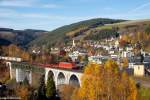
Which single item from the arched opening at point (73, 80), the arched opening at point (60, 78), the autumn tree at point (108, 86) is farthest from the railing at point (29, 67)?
the autumn tree at point (108, 86)

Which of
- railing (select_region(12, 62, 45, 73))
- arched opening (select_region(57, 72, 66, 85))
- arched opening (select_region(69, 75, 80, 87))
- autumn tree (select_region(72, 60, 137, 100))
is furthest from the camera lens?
railing (select_region(12, 62, 45, 73))

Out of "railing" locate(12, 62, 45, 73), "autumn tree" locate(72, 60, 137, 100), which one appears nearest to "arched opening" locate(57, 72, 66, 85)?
"railing" locate(12, 62, 45, 73)

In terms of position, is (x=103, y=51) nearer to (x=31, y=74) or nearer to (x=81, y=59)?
(x=81, y=59)

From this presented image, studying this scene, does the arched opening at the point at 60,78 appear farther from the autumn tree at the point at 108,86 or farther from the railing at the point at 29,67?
the autumn tree at the point at 108,86

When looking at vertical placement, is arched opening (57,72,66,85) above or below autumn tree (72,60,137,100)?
below

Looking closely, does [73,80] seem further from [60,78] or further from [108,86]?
[108,86]

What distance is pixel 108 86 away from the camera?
Answer: 108 feet

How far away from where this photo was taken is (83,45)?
418 feet

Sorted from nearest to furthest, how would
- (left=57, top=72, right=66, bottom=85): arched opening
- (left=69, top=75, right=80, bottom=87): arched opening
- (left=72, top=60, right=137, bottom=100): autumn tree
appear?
1. (left=72, top=60, right=137, bottom=100): autumn tree
2. (left=69, top=75, right=80, bottom=87): arched opening
3. (left=57, top=72, right=66, bottom=85): arched opening

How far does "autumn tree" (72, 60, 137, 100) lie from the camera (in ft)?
105

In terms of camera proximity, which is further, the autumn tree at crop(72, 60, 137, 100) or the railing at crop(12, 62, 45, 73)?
the railing at crop(12, 62, 45, 73)

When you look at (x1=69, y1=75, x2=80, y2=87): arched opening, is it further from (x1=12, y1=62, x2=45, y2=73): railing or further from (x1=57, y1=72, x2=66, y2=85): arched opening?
(x1=12, y1=62, x2=45, y2=73): railing

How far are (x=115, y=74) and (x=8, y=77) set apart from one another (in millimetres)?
36291

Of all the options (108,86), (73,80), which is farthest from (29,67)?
(108,86)
